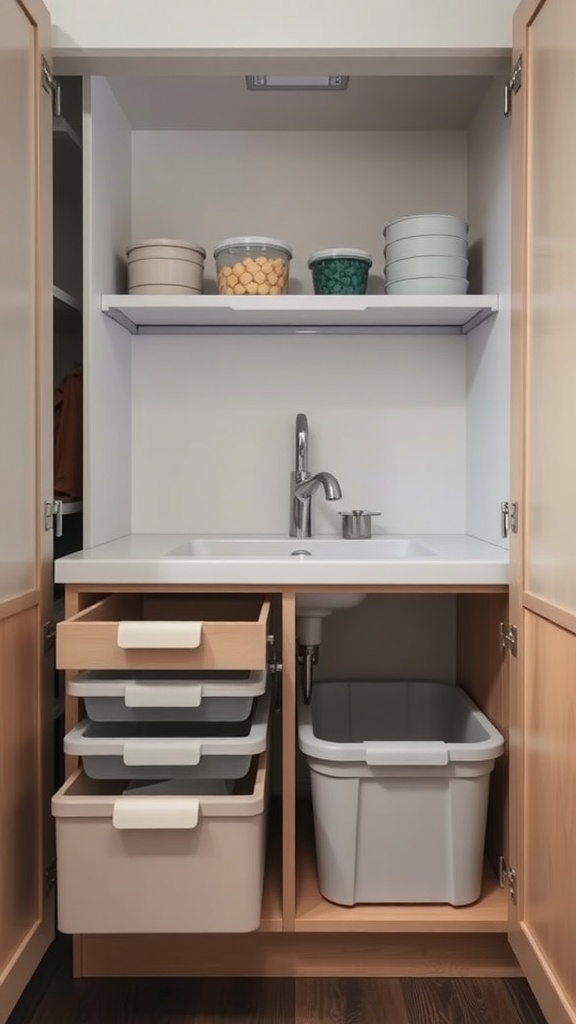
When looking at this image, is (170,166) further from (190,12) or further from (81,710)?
(81,710)

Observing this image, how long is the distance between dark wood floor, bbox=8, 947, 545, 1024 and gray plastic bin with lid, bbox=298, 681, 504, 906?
0.55 ft

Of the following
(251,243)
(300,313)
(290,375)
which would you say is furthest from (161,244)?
(290,375)

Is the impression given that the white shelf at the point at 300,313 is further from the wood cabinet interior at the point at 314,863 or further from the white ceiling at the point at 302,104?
the wood cabinet interior at the point at 314,863

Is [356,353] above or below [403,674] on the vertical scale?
above

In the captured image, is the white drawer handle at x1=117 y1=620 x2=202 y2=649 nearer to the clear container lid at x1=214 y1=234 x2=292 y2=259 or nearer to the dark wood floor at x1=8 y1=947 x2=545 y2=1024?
the dark wood floor at x1=8 y1=947 x2=545 y2=1024

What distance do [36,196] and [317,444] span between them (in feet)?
3.22

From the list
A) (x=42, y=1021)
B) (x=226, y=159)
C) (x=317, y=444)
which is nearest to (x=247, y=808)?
(x=42, y=1021)

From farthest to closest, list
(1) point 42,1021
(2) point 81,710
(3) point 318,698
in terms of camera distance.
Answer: (3) point 318,698, (2) point 81,710, (1) point 42,1021

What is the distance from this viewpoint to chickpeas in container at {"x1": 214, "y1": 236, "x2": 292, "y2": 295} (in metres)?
1.86

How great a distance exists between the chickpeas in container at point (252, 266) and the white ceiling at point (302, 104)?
0.40m

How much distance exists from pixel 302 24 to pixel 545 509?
102 centimetres

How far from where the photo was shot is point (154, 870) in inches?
52.0

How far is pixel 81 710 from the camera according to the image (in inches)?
61.1

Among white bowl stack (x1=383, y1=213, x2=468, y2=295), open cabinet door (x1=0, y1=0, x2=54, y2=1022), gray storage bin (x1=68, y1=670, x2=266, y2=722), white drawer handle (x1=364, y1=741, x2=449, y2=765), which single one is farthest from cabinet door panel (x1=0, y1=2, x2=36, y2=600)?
white bowl stack (x1=383, y1=213, x2=468, y2=295)
